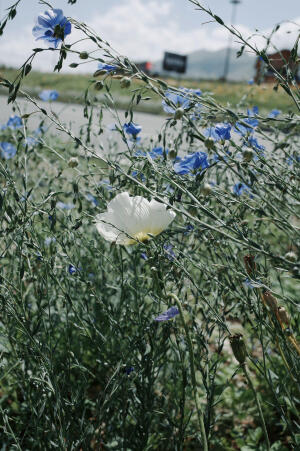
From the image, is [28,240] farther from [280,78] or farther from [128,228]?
[280,78]

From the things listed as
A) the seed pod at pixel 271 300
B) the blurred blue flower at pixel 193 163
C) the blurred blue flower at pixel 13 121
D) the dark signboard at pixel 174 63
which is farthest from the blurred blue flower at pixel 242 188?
the dark signboard at pixel 174 63

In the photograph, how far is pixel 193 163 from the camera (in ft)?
3.99

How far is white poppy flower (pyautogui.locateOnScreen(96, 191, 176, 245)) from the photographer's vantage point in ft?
3.76

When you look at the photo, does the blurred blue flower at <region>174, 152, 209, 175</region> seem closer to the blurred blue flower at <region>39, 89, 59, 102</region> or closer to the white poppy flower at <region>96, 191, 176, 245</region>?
the white poppy flower at <region>96, 191, 176, 245</region>

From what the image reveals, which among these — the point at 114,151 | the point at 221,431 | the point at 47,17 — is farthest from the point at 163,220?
the point at 114,151

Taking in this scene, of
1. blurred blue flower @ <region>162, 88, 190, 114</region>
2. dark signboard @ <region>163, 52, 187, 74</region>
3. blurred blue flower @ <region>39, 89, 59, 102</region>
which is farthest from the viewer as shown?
dark signboard @ <region>163, 52, 187, 74</region>

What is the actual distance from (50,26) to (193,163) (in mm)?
441

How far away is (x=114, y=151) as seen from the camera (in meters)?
2.71

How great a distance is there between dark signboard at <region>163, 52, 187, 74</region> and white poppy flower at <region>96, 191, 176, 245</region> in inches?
685

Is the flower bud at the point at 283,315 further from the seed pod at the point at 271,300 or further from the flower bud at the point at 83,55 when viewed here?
the flower bud at the point at 83,55

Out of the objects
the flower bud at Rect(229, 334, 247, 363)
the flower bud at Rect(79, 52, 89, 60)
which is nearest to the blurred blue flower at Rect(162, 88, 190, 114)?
the flower bud at Rect(79, 52, 89, 60)

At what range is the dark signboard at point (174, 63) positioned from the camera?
1777cm

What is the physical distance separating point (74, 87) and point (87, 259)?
18.2 metres

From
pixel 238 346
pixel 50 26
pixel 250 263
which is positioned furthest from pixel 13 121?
pixel 238 346
